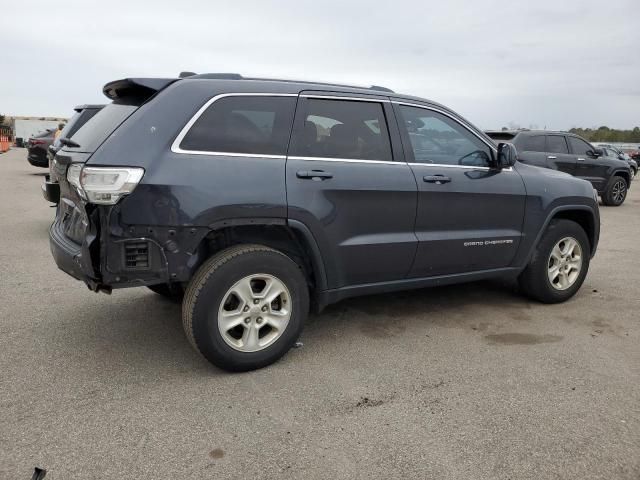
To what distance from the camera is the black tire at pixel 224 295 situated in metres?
3.27

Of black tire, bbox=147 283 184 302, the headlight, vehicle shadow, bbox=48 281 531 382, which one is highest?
the headlight

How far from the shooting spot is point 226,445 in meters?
2.71

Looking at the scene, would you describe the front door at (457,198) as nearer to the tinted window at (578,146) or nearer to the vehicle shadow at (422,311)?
the vehicle shadow at (422,311)

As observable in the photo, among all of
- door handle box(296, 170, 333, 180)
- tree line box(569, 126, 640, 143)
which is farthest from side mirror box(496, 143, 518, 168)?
tree line box(569, 126, 640, 143)

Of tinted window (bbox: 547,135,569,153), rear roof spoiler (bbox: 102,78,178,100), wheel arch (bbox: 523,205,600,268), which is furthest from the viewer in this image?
tinted window (bbox: 547,135,569,153)

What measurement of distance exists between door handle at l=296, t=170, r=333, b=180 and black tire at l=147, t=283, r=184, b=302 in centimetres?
137

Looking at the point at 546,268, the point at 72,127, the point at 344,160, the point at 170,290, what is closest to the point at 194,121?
the point at 344,160

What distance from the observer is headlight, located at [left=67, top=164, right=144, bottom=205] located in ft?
10.1

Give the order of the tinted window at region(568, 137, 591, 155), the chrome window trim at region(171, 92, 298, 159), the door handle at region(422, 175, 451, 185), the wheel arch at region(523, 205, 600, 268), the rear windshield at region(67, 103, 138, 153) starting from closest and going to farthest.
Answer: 1. the chrome window trim at region(171, 92, 298, 159)
2. the rear windshield at region(67, 103, 138, 153)
3. the door handle at region(422, 175, 451, 185)
4. the wheel arch at region(523, 205, 600, 268)
5. the tinted window at region(568, 137, 591, 155)

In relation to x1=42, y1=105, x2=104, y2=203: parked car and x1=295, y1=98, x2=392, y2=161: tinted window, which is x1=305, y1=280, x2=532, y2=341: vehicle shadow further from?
x1=42, y1=105, x2=104, y2=203: parked car

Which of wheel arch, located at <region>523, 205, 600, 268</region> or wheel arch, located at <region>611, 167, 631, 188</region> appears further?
wheel arch, located at <region>611, 167, 631, 188</region>

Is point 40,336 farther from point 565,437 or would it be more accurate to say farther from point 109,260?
point 565,437

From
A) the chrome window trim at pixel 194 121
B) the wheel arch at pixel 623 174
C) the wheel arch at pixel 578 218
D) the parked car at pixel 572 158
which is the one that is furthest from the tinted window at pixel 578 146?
the chrome window trim at pixel 194 121

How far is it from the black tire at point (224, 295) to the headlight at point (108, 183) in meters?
0.65
